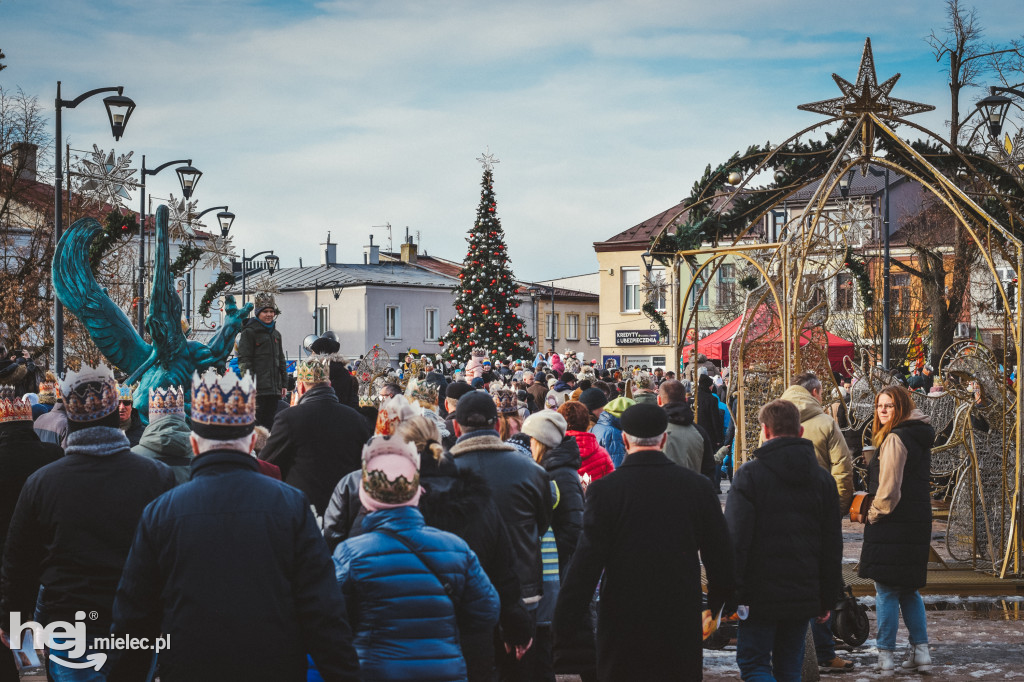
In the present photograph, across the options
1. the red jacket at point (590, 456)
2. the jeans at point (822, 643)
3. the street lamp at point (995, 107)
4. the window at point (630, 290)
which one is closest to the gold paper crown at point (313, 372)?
the red jacket at point (590, 456)

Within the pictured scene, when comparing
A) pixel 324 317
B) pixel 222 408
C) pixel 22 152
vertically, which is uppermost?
pixel 22 152

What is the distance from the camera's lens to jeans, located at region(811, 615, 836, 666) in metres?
8.02

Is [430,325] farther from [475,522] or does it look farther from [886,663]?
[475,522]

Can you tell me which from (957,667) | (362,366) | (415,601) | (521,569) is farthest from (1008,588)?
(362,366)

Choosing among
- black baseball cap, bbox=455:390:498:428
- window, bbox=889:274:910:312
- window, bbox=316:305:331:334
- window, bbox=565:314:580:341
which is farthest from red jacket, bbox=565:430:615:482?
window, bbox=565:314:580:341

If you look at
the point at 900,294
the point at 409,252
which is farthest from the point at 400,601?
the point at 409,252

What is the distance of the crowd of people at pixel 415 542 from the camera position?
3891 millimetres

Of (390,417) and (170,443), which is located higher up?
(390,417)

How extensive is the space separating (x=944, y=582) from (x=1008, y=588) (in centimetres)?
56

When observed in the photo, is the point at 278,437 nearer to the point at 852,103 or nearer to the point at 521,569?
the point at 521,569

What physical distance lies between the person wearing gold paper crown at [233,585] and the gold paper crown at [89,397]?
1.34 metres

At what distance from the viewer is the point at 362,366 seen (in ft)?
80.3

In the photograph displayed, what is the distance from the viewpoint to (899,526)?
7.76m

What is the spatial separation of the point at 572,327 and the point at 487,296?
40797 millimetres
